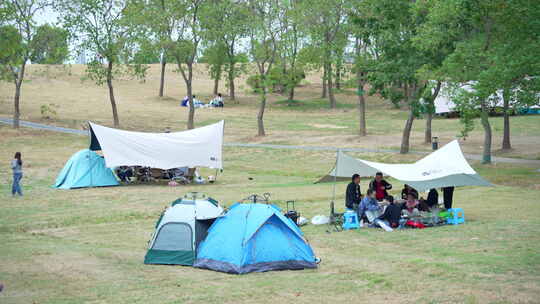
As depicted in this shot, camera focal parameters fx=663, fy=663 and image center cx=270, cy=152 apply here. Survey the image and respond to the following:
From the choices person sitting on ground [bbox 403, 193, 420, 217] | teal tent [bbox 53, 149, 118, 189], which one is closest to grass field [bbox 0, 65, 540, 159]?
teal tent [bbox 53, 149, 118, 189]

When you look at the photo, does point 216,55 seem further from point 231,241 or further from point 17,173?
point 231,241

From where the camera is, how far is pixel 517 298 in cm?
1085

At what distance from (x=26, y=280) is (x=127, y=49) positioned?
3851 centimetres

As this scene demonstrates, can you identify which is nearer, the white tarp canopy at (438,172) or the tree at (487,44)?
the white tarp canopy at (438,172)

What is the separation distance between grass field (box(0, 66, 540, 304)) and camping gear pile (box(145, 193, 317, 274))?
39cm

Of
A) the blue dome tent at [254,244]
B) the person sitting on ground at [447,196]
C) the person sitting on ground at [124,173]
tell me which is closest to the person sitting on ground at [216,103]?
the person sitting on ground at [124,173]

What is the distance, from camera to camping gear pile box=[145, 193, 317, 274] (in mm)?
13891

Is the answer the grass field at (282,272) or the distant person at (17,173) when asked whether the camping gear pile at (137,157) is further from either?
the distant person at (17,173)

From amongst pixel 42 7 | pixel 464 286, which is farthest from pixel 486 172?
pixel 42 7

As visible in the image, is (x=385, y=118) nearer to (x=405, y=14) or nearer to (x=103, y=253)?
(x=405, y=14)

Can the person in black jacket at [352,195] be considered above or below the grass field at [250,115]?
below

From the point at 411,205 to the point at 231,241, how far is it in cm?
696

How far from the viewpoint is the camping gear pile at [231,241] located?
1389 centimetres

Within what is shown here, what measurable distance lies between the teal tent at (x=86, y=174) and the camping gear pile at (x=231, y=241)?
1390cm
